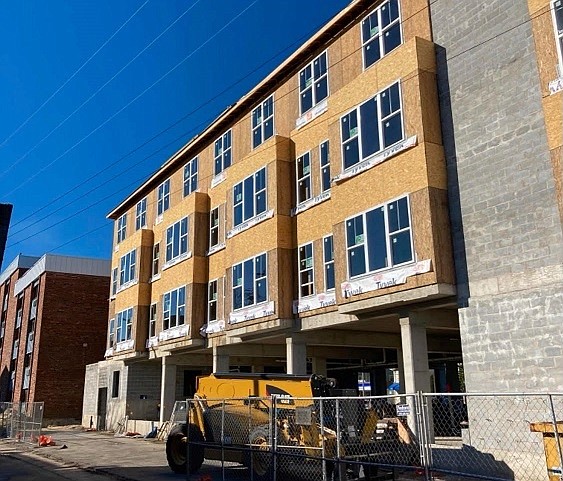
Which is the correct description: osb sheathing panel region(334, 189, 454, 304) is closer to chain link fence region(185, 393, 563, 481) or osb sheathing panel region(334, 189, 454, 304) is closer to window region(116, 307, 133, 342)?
chain link fence region(185, 393, 563, 481)

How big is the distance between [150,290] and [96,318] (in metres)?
16.8

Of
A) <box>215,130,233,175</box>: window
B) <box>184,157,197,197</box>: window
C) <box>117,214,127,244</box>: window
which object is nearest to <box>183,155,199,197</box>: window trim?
<box>184,157,197,197</box>: window

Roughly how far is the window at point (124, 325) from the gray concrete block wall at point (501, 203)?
2208 cm

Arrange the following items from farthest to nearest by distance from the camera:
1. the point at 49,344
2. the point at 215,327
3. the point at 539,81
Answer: the point at 49,344 < the point at 215,327 < the point at 539,81

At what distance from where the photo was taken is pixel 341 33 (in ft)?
65.7

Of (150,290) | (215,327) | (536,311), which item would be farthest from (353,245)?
(150,290)

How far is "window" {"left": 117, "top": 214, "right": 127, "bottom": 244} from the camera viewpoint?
37.1 meters

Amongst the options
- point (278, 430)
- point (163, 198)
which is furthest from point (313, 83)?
point (163, 198)

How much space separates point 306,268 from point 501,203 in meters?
7.82

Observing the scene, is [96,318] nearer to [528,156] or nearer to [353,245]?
[353,245]

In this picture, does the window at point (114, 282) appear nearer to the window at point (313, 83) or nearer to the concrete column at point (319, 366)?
the concrete column at point (319, 366)

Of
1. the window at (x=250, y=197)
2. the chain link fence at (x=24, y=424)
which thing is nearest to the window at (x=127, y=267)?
the chain link fence at (x=24, y=424)

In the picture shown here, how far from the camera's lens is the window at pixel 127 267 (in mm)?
33531

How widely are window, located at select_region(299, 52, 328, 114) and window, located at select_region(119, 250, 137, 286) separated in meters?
15.7
